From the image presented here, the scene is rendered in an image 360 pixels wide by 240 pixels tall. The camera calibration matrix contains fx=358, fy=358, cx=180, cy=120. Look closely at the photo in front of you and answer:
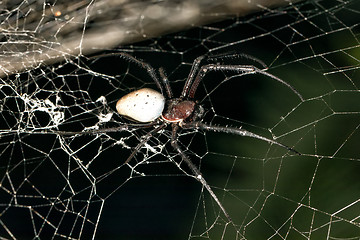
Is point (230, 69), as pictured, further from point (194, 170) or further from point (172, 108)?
point (194, 170)

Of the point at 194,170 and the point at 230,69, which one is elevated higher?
the point at 230,69

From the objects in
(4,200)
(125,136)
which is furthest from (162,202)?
(4,200)

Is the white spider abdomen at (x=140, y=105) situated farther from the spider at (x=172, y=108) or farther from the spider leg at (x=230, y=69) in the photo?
the spider leg at (x=230, y=69)

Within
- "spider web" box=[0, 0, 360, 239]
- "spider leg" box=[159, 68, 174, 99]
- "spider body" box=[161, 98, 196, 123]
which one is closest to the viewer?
"spider web" box=[0, 0, 360, 239]

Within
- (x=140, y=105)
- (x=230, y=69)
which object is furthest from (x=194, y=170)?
(x=230, y=69)

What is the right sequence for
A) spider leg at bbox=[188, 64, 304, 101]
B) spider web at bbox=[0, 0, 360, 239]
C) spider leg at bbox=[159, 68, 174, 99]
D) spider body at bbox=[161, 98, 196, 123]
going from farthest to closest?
spider leg at bbox=[159, 68, 174, 99]
spider body at bbox=[161, 98, 196, 123]
spider leg at bbox=[188, 64, 304, 101]
spider web at bbox=[0, 0, 360, 239]

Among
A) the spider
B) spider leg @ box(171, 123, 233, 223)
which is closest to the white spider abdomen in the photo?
the spider

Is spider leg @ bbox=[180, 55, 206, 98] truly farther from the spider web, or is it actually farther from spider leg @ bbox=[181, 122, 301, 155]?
spider leg @ bbox=[181, 122, 301, 155]
